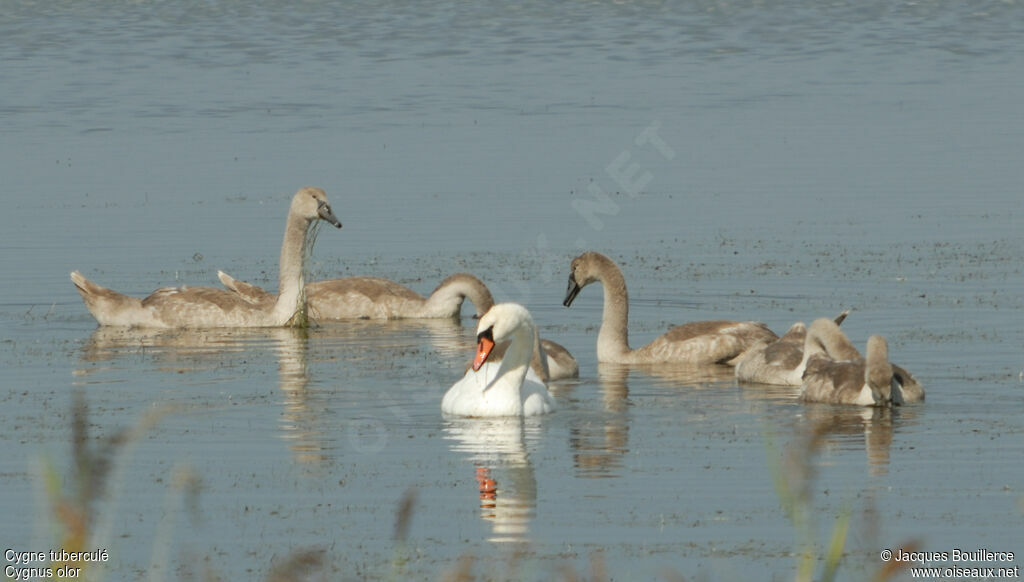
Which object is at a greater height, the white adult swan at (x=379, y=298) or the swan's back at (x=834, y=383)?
the swan's back at (x=834, y=383)

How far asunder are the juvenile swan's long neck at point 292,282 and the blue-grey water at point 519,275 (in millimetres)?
273

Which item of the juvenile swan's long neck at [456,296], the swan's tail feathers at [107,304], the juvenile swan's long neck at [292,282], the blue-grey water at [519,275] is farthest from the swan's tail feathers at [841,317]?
the swan's tail feathers at [107,304]

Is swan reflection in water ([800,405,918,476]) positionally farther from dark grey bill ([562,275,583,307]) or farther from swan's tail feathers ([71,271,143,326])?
swan's tail feathers ([71,271,143,326])

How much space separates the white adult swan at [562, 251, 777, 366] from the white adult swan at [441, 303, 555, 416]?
274 centimetres

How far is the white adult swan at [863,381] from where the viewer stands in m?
13.9

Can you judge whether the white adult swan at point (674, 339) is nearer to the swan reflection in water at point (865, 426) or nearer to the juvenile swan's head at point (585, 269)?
the juvenile swan's head at point (585, 269)

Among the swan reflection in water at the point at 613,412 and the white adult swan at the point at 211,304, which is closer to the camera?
the swan reflection in water at the point at 613,412

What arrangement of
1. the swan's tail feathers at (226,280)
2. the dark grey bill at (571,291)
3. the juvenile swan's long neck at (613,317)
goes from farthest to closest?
1. the swan's tail feathers at (226,280)
2. the dark grey bill at (571,291)
3. the juvenile swan's long neck at (613,317)

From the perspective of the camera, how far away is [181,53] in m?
44.7

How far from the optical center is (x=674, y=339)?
16828 millimetres

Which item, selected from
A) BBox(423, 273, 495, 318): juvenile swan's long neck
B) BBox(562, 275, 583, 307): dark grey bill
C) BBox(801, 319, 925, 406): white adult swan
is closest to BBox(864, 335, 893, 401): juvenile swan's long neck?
BBox(801, 319, 925, 406): white adult swan

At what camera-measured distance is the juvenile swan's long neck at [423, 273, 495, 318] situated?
18922 mm

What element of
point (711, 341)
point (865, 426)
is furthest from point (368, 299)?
point (865, 426)

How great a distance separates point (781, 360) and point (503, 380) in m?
2.66
